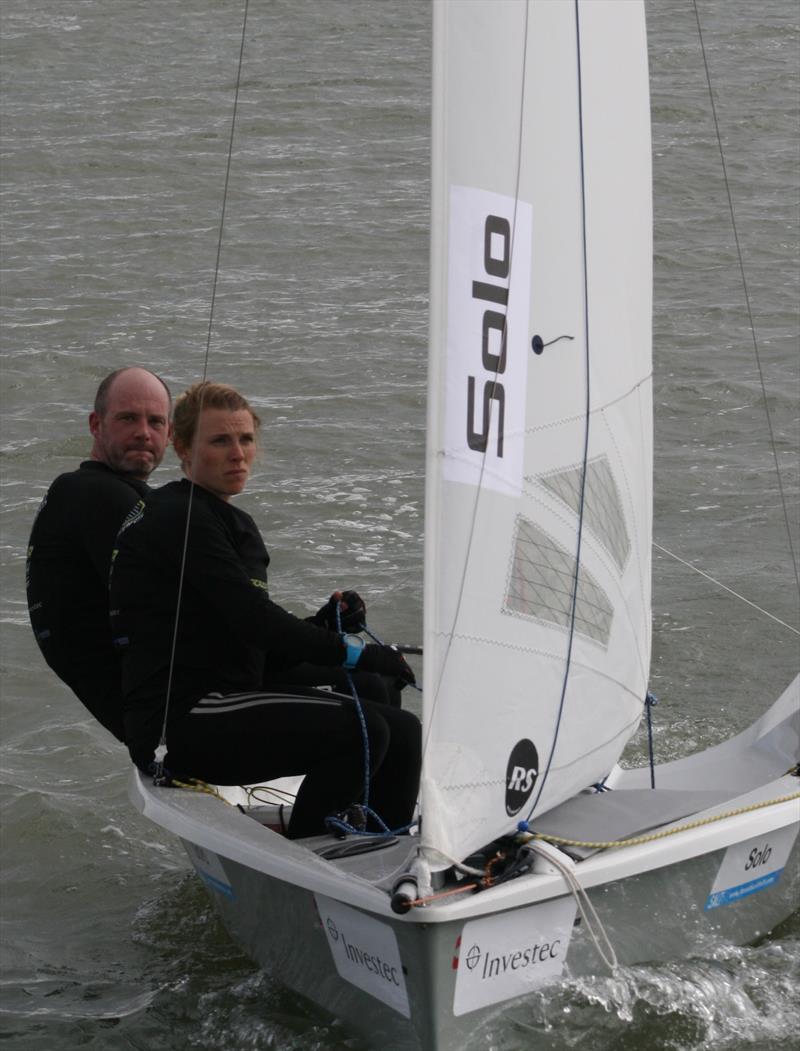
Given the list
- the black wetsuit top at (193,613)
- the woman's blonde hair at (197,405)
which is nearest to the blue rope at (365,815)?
the black wetsuit top at (193,613)

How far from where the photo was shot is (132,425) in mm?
3688

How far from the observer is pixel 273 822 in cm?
361

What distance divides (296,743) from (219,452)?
0.60 metres

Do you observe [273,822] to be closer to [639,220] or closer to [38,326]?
[639,220]

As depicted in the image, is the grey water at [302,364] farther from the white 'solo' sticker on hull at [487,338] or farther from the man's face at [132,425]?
the man's face at [132,425]

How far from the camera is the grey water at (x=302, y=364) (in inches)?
140

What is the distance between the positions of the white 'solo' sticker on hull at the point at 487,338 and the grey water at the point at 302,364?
98 cm

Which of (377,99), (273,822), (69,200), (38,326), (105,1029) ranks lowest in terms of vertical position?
(105,1029)

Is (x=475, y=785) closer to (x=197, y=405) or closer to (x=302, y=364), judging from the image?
(x=197, y=405)

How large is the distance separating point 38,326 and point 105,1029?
245 inches

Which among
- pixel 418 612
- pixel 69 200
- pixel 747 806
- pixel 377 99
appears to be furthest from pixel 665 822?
pixel 377 99

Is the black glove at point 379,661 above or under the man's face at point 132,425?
under

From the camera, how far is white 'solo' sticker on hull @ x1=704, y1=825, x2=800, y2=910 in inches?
128

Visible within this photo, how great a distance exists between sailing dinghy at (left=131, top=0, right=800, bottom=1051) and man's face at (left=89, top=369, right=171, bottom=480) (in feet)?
2.44
